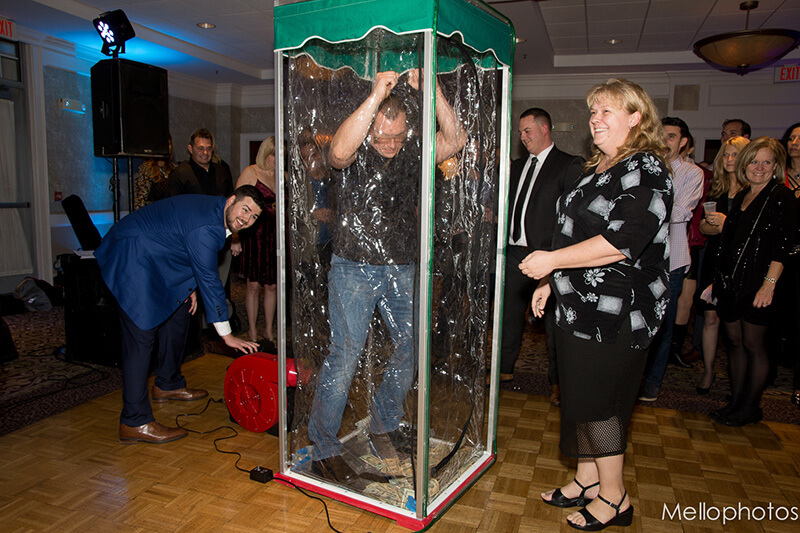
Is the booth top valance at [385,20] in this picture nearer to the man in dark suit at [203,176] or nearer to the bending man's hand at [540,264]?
the bending man's hand at [540,264]

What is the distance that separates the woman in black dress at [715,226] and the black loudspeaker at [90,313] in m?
3.30

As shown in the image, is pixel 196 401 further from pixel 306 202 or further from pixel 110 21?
pixel 110 21

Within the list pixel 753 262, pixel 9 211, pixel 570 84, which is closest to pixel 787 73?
pixel 570 84

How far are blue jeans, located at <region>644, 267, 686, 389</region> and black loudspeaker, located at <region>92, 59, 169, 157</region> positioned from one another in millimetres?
3607

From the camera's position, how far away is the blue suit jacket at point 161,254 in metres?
2.32

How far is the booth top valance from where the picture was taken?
163 centimetres

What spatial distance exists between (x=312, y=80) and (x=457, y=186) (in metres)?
0.61

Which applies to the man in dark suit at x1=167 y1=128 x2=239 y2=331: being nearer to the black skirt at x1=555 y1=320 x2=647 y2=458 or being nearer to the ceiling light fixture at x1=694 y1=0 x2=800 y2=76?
the black skirt at x1=555 y1=320 x2=647 y2=458

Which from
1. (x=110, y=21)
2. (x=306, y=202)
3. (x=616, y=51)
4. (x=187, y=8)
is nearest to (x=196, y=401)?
(x=306, y=202)

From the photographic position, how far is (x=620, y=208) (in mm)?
1604

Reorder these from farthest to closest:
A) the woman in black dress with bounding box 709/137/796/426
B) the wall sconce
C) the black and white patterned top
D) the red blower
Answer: the wall sconce
the woman in black dress with bounding box 709/137/796/426
the red blower
the black and white patterned top

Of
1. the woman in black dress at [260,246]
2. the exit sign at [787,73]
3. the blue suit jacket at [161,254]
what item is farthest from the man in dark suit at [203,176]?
the exit sign at [787,73]

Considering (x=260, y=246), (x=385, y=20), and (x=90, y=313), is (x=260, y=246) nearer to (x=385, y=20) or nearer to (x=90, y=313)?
(x=90, y=313)

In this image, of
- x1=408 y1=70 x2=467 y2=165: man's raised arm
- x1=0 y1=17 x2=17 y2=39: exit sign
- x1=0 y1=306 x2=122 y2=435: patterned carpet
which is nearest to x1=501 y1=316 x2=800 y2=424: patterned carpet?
x1=408 y1=70 x2=467 y2=165: man's raised arm
